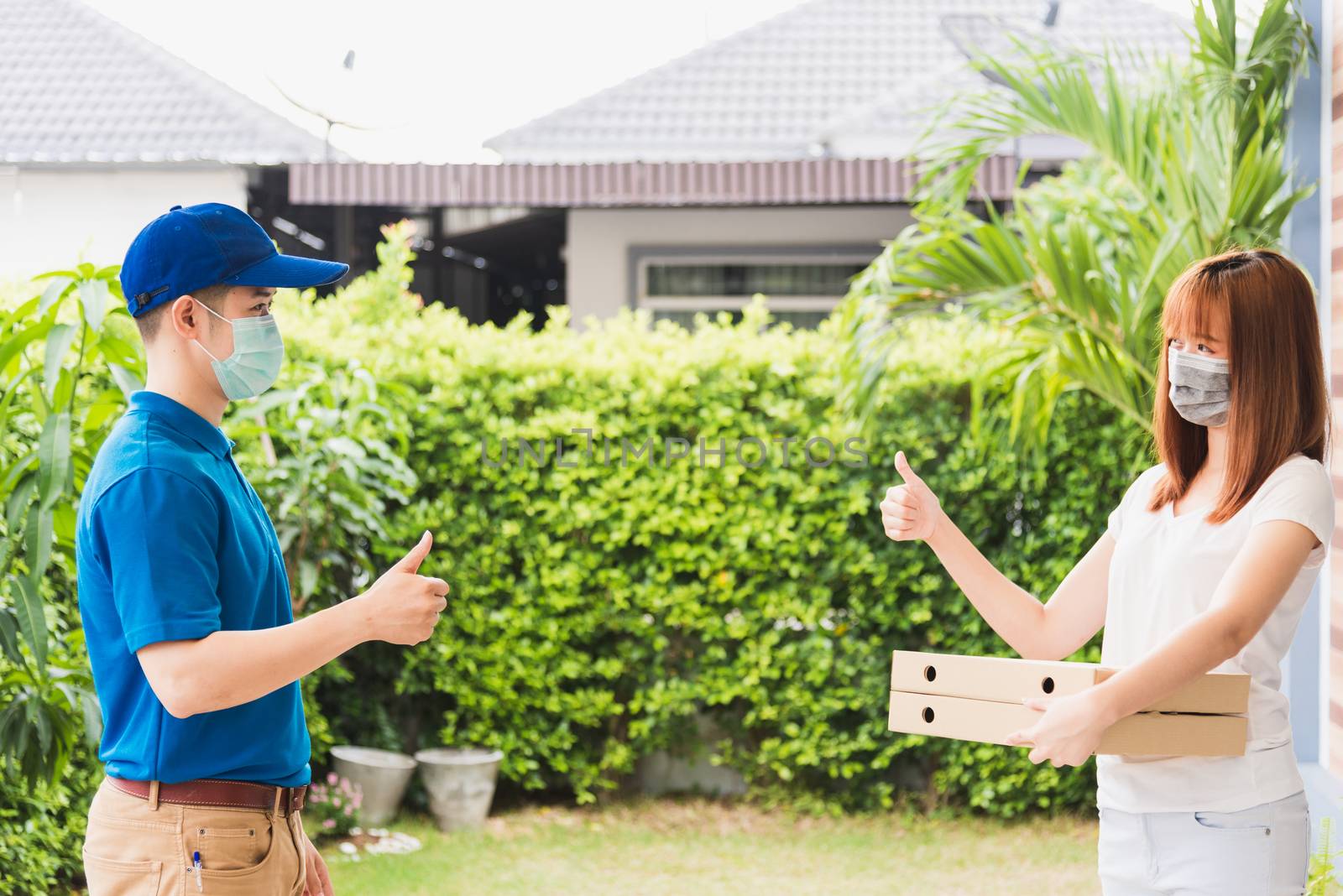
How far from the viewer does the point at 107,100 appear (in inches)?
457

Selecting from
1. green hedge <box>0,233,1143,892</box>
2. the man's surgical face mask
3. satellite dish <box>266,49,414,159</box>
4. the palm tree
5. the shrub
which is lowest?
the shrub

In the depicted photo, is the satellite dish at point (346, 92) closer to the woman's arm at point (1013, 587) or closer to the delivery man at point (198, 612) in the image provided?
the delivery man at point (198, 612)

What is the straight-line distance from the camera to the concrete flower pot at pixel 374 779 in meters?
5.03

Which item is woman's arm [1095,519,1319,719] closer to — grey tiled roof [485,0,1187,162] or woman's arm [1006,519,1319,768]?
woman's arm [1006,519,1319,768]

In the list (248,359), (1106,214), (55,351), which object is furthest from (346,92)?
(248,359)

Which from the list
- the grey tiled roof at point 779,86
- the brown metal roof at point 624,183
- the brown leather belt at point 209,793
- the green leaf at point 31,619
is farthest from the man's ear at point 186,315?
the grey tiled roof at point 779,86

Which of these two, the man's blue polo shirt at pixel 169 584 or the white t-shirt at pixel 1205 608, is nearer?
the man's blue polo shirt at pixel 169 584

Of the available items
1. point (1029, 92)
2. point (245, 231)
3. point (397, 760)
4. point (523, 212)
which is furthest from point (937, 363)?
point (523, 212)

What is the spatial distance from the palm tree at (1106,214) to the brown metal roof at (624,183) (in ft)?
12.6

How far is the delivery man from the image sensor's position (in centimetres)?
159

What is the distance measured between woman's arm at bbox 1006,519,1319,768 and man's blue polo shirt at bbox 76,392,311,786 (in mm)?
1124

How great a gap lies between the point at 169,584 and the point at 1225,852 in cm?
153

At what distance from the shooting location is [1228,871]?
5.80 ft

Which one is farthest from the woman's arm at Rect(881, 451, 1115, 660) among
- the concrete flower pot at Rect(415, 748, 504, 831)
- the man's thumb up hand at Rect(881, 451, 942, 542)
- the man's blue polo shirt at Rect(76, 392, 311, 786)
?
the concrete flower pot at Rect(415, 748, 504, 831)
